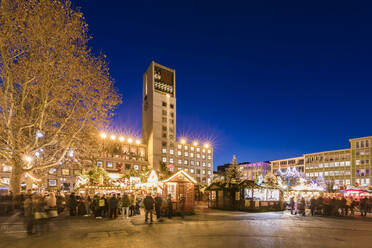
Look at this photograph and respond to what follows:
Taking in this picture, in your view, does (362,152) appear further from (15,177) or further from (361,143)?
(15,177)

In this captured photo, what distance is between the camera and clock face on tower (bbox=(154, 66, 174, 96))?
306ft

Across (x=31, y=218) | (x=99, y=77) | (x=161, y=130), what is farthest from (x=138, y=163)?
(x=31, y=218)

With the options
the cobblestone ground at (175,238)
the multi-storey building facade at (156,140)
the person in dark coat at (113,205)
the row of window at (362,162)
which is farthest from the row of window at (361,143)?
the person in dark coat at (113,205)

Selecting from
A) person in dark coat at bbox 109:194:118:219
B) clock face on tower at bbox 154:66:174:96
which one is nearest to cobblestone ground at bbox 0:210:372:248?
person in dark coat at bbox 109:194:118:219

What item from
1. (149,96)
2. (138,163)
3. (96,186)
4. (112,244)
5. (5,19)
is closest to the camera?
(112,244)

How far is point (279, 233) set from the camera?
12.4m

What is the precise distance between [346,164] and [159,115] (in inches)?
2381

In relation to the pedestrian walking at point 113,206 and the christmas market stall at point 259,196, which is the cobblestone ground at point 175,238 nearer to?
the pedestrian walking at point 113,206

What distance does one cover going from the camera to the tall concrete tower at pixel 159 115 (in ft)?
294

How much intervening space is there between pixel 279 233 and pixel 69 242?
8630mm

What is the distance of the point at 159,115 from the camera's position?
91875mm

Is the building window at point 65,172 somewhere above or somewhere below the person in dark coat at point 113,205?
below

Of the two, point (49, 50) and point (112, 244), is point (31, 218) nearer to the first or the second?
point (112, 244)

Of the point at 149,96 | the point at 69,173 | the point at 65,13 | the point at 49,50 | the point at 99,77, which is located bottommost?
the point at 69,173
